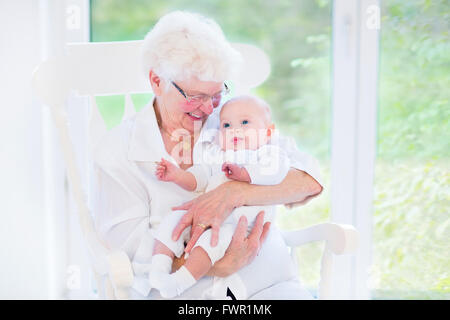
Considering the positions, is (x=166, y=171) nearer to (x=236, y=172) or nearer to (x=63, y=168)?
(x=236, y=172)

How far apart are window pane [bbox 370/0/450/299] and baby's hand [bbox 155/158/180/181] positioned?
829mm

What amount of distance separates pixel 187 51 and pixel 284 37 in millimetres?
582

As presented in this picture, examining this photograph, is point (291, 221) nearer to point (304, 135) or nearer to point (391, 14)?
point (304, 135)

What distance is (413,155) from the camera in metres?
1.65

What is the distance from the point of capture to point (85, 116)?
1.59 metres

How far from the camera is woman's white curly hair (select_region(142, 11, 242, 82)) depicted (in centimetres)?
114

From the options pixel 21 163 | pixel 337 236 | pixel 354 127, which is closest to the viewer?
pixel 337 236

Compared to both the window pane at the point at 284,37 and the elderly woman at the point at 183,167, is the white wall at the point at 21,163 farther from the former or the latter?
the elderly woman at the point at 183,167

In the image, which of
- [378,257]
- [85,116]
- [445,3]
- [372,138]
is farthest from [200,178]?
[445,3]

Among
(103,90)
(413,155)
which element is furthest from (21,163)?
(413,155)

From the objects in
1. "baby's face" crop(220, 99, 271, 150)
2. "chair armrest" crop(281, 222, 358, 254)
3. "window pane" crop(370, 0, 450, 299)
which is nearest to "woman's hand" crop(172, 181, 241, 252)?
"baby's face" crop(220, 99, 271, 150)

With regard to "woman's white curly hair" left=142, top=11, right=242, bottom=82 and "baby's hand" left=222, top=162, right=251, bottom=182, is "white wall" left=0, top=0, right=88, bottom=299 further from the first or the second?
"baby's hand" left=222, top=162, right=251, bottom=182
